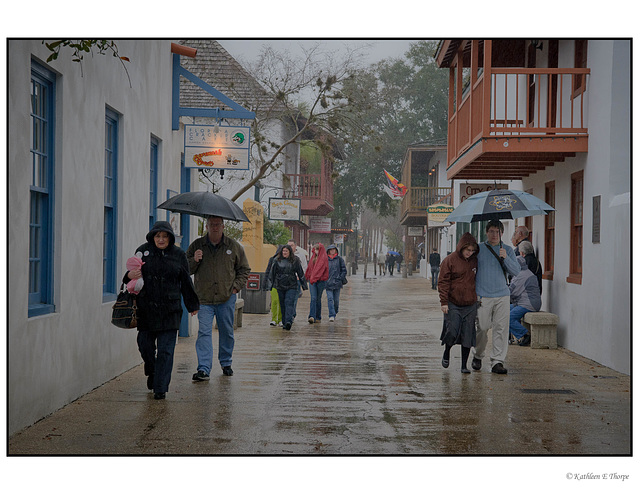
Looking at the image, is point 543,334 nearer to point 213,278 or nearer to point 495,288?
point 495,288

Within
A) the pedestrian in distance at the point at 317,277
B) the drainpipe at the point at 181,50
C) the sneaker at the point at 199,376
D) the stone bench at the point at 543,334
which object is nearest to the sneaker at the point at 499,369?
the stone bench at the point at 543,334

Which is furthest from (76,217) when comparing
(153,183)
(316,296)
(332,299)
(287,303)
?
(332,299)

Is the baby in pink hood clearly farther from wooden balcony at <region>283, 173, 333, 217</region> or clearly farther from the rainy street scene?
wooden balcony at <region>283, 173, 333, 217</region>

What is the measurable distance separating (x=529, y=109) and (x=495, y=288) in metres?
7.05

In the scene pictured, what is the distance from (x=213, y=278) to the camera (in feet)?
30.0

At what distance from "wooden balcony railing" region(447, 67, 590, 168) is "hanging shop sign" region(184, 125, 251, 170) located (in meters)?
3.78

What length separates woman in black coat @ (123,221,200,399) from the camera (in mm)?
7824

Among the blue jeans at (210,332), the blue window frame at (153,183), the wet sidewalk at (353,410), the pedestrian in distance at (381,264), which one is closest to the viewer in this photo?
the wet sidewalk at (353,410)

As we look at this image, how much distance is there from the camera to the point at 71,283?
7.61 m

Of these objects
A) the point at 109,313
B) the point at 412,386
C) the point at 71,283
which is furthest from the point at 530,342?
the point at 71,283

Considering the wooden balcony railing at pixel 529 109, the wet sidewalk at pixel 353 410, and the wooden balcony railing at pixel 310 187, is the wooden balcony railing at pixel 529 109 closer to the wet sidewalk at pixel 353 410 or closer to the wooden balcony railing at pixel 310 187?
the wet sidewalk at pixel 353 410

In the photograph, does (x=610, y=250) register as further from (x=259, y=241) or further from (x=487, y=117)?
(x=259, y=241)

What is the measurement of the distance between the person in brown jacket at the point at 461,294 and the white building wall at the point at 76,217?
382cm

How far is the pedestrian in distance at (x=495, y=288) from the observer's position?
9.62m
